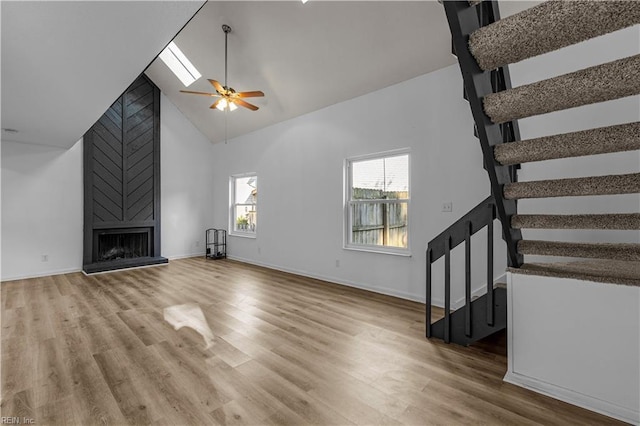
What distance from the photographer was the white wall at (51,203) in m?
4.88

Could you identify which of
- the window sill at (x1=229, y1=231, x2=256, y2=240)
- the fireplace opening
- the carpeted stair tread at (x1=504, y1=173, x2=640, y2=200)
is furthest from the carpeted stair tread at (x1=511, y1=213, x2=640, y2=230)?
the fireplace opening

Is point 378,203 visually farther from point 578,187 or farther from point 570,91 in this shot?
point 570,91

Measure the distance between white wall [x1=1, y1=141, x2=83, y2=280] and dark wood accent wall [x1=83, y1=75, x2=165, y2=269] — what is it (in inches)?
7.4

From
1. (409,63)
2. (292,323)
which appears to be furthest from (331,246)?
(409,63)

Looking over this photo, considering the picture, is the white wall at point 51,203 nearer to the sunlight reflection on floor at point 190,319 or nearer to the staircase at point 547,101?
the sunlight reflection on floor at point 190,319

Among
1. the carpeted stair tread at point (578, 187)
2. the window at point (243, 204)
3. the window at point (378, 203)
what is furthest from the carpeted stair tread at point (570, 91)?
the window at point (243, 204)

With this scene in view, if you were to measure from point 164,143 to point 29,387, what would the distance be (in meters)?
5.61

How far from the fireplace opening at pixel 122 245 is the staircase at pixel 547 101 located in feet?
22.0

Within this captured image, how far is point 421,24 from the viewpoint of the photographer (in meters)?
3.12

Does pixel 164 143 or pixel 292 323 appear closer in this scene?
pixel 292 323

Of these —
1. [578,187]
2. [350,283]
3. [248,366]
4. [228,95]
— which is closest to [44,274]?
[228,95]

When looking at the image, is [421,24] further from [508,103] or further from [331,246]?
[331,246]

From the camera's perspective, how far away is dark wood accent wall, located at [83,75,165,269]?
5613 millimetres

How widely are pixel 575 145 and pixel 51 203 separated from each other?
23.5 ft
